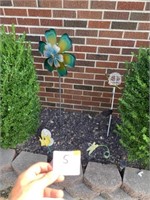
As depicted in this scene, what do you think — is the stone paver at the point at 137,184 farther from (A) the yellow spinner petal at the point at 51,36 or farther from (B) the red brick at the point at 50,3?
(B) the red brick at the point at 50,3

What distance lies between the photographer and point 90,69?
97.7 inches

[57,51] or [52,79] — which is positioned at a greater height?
[57,51]

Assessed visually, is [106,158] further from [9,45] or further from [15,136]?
[9,45]

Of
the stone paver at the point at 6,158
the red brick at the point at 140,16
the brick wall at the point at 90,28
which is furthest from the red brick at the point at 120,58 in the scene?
the stone paver at the point at 6,158

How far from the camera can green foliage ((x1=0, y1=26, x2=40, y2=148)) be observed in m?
1.92

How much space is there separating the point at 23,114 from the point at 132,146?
87 centimetres

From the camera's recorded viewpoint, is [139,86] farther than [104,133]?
No

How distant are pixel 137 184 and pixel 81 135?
0.67 meters

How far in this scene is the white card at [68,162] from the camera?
1.77 meters

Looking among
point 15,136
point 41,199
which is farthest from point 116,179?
point 41,199

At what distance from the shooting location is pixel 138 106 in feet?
6.24

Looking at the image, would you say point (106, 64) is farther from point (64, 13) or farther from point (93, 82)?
point (64, 13)

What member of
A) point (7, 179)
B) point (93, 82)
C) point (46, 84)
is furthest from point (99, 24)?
point (7, 179)

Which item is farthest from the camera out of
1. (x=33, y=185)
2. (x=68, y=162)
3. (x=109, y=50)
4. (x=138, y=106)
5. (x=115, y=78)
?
(x=109, y=50)
